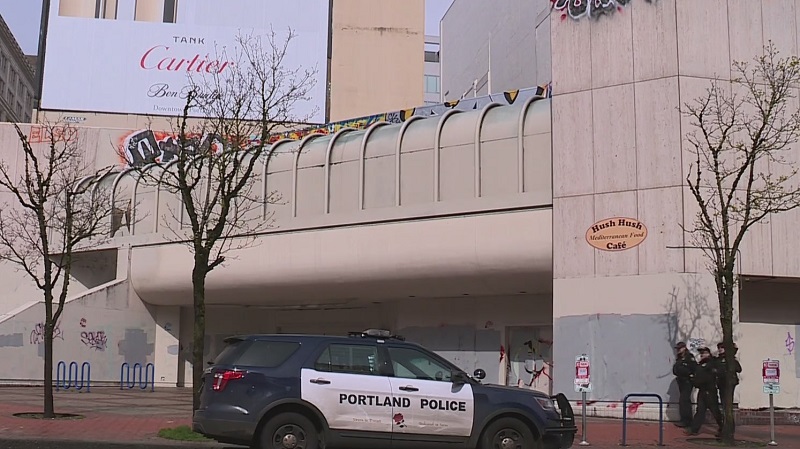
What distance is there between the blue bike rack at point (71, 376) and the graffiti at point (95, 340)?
637 mm

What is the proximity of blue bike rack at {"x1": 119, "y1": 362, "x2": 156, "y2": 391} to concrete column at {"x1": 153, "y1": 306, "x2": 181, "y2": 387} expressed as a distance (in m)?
0.24

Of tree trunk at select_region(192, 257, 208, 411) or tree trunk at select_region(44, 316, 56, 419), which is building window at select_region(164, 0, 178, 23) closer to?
tree trunk at select_region(44, 316, 56, 419)

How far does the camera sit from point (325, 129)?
3120 centimetres

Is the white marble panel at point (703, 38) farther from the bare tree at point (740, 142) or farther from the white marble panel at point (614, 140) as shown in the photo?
the white marble panel at point (614, 140)

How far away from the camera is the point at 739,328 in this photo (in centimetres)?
2128

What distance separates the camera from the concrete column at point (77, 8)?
152 feet

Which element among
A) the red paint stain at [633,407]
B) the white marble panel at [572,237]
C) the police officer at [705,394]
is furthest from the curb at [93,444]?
the white marble panel at [572,237]

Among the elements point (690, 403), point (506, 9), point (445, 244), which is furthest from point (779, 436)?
point (506, 9)

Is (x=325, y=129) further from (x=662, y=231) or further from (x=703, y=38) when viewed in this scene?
(x=662, y=231)

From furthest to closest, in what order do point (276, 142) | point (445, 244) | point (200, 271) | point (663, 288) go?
point (276, 142)
point (445, 244)
point (663, 288)
point (200, 271)

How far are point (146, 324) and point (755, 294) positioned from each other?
61.7ft

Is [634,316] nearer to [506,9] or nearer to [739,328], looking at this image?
[739,328]

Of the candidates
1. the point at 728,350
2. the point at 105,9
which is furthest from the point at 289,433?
the point at 105,9

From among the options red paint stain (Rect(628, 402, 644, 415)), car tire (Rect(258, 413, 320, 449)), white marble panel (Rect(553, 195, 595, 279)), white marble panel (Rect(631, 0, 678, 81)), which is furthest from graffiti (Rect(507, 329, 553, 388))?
car tire (Rect(258, 413, 320, 449))
